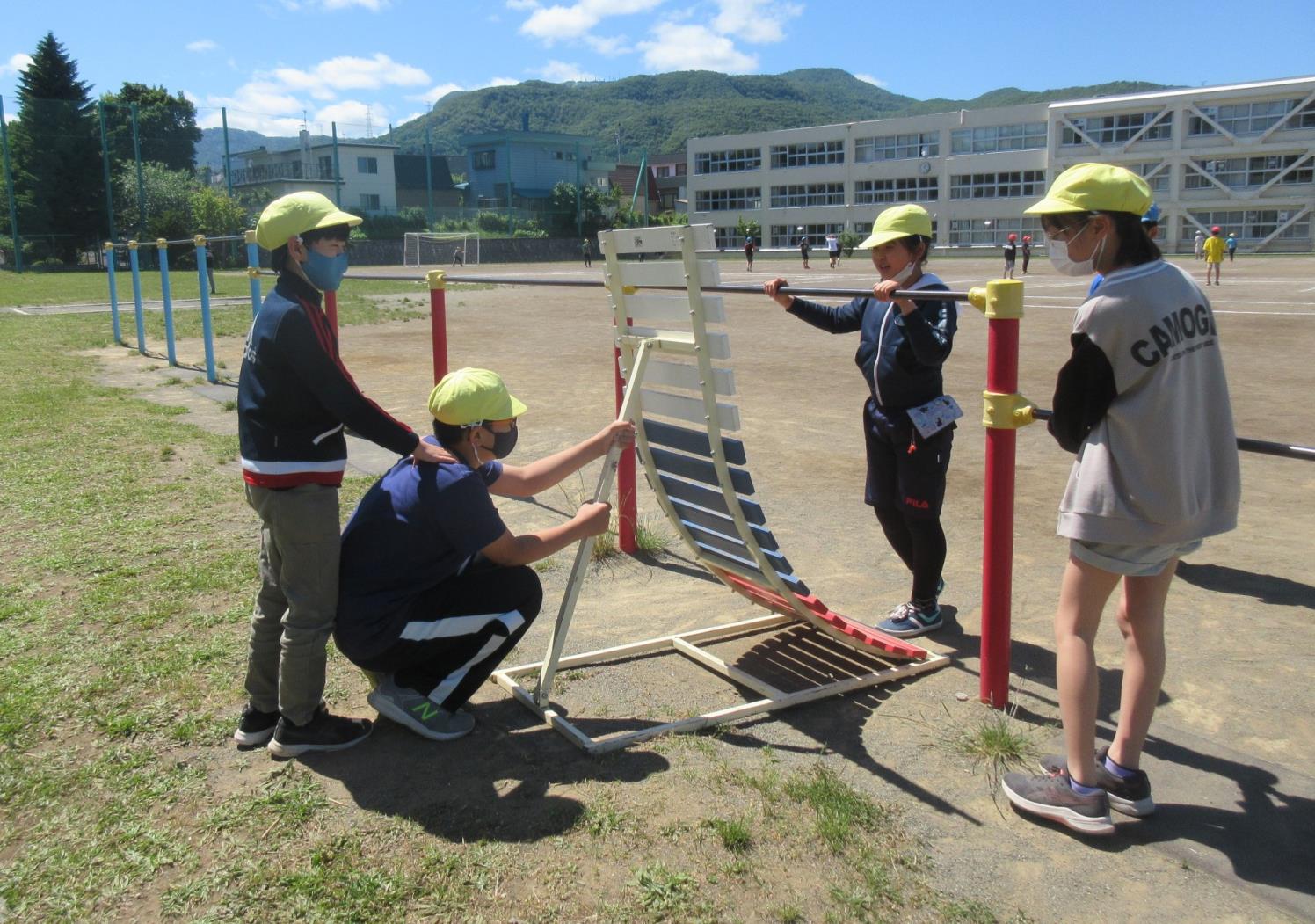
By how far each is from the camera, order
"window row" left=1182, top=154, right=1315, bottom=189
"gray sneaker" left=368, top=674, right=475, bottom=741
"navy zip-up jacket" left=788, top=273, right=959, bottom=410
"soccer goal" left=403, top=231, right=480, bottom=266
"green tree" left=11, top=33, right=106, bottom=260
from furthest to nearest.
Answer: "window row" left=1182, top=154, right=1315, bottom=189
"soccer goal" left=403, top=231, right=480, bottom=266
"green tree" left=11, top=33, right=106, bottom=260
"navy zip-up jacket" left=788, top=273, right=959, bottom=410
"gray sneaker" left=368, top=674, right=475, bottom=741

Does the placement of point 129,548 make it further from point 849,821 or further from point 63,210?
point 63,210

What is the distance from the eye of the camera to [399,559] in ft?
11.4

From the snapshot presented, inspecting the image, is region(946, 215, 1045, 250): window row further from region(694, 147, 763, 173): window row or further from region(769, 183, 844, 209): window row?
region(694, 147, 763, 173): window row

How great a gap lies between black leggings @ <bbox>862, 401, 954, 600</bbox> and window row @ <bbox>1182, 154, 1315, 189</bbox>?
65557 mm

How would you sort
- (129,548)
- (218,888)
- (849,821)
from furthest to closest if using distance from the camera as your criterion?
(129,548) → (849,821) → (218,888)

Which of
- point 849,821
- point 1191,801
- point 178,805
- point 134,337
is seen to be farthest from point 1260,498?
point 134,337

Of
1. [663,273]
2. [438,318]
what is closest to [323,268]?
[663,273]

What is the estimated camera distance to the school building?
195 ft

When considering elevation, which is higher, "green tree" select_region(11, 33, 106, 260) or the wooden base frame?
"green tree" select_region(11, 33, 106, 260)

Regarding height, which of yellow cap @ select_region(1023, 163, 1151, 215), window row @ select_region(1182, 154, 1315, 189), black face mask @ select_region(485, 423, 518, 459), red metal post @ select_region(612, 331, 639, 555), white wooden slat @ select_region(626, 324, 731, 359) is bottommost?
red metal post @ select_region(612, 331, 639, 555)

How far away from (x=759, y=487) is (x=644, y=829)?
445 centimetres

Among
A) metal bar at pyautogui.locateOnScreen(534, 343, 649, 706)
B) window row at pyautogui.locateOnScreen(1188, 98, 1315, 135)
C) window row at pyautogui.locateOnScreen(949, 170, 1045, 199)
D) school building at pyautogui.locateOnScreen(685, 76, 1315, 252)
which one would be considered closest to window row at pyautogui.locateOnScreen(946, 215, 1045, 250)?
school building at pyautogui.locateOnScreen(685, 76, 1315, 252)

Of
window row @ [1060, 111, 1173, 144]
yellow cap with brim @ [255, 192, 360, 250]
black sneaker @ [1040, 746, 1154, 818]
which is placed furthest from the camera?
window row @ [1060, 111, 1173, 144]

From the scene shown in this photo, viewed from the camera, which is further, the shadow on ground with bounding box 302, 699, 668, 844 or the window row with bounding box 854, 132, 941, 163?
the window row with bounding box 854, 132, 941, 163
